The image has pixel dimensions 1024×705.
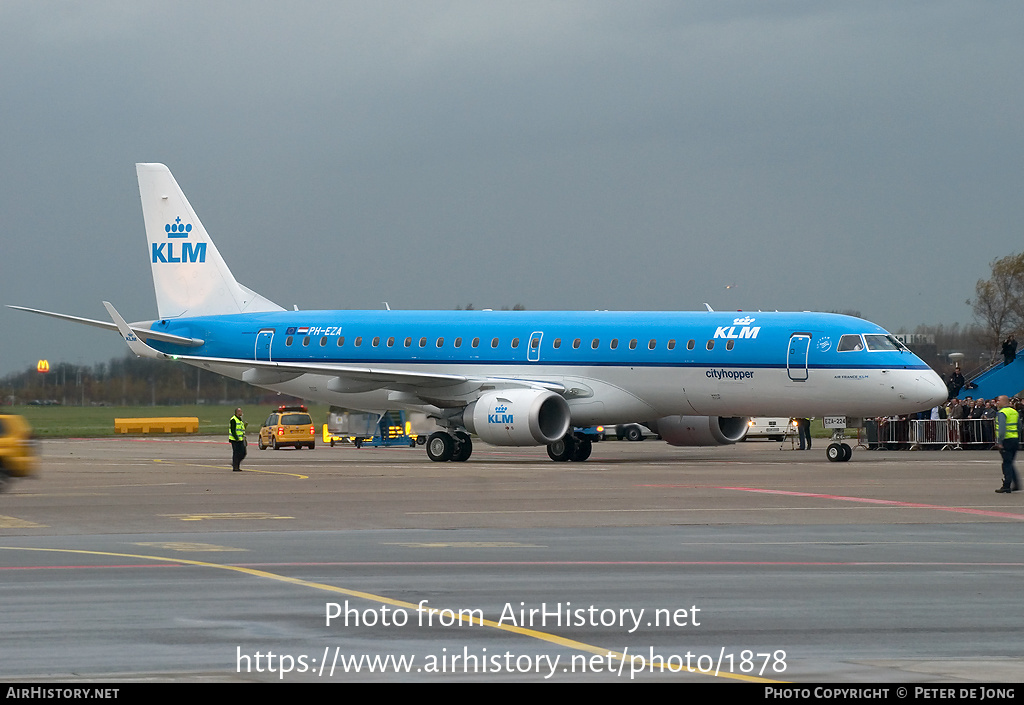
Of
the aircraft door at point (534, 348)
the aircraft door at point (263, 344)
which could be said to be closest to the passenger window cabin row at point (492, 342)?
the aircraft door at point (534, 348)

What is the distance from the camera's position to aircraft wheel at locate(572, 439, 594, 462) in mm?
40494

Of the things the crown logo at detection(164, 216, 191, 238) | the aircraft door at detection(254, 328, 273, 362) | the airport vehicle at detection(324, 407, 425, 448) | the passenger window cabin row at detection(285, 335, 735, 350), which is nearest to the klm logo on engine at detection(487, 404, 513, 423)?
the passenger window cabin row at detection(285, 335, 735, 350)

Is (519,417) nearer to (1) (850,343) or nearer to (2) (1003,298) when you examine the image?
(1) (850,343)

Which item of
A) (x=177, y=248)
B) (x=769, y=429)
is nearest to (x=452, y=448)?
(x=177, y=248)

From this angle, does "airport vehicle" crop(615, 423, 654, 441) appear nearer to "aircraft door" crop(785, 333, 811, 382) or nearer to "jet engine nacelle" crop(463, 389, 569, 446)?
"jet engine nacelle" crop(463, 389, 569, 446)

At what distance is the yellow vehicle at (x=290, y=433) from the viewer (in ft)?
190

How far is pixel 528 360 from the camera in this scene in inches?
1604

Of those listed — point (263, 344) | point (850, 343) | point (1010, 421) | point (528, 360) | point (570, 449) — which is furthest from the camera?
point (263, 344)

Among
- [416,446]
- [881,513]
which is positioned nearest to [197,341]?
[416,446]

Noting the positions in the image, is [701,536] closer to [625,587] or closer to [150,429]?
[625,587]

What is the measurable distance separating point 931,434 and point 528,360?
48.5 feet

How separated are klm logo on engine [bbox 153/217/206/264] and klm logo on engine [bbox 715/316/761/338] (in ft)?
62.3
